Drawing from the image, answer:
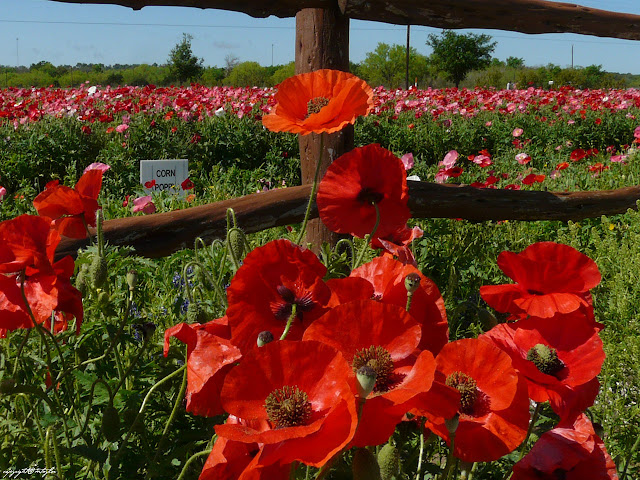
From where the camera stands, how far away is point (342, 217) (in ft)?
3.66

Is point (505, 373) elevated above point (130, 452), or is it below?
above

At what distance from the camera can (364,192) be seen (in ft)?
3.57

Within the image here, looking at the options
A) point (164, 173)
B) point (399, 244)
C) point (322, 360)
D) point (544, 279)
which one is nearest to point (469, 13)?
point (164, 173)

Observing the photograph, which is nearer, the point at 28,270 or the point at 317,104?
the point at 28,270

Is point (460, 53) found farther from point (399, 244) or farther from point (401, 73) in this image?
point (399, 244)

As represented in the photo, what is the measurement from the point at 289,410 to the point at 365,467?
0.10 meters

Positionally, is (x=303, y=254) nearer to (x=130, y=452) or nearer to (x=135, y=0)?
(x=130, y=452)

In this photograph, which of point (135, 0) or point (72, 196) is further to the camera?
point (135, 0)

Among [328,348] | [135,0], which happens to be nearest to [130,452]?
[328,348]

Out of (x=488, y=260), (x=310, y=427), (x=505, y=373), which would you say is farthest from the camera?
(x=488, y=260)

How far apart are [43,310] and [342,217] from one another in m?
0.46

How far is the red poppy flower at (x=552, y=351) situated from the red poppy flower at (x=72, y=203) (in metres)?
0.76

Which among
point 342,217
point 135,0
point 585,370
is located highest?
point 135,0

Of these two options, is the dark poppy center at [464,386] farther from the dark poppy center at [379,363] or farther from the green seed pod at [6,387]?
the green seed pod at [6,387]
